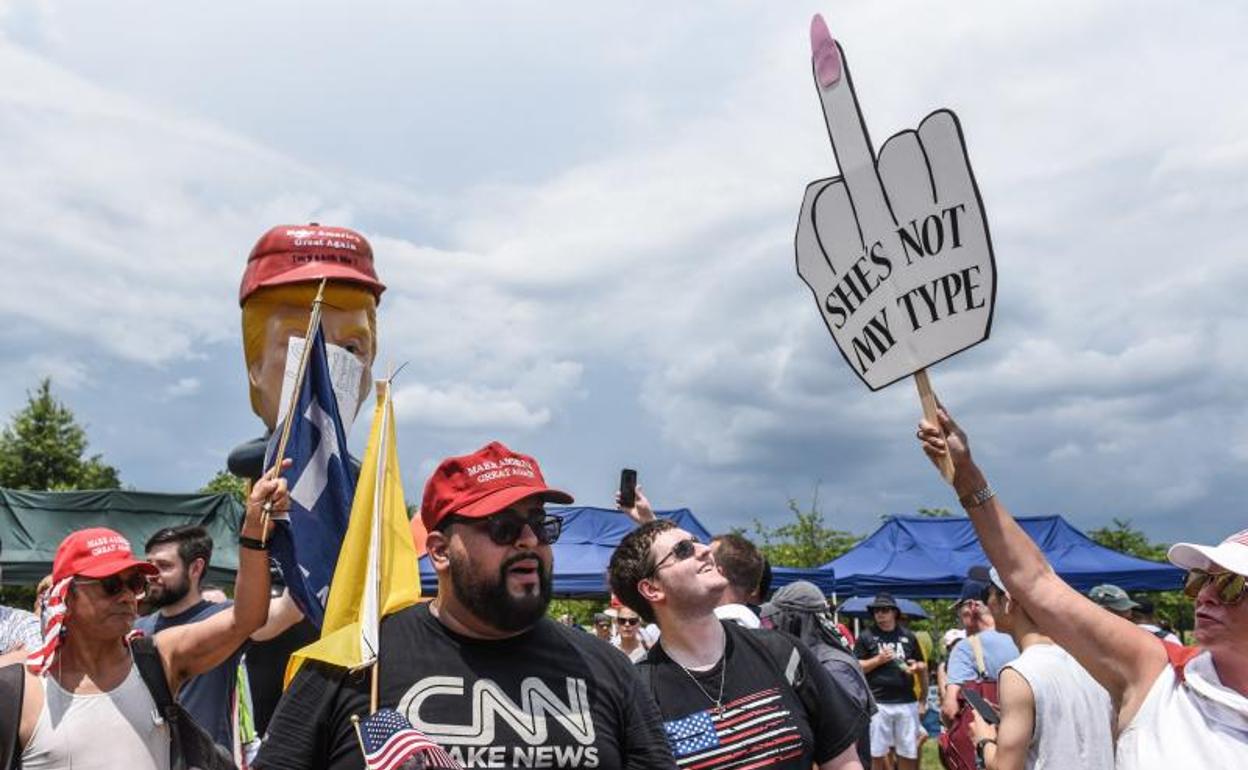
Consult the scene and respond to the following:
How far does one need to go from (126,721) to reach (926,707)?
1251cm

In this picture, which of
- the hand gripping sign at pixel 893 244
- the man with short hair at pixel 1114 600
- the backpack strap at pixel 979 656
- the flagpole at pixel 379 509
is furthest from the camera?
the man with short hair at pixel 1114 600

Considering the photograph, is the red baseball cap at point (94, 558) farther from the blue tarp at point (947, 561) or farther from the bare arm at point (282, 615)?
the blue tarp at point (947, 561)

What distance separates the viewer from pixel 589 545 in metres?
15.6

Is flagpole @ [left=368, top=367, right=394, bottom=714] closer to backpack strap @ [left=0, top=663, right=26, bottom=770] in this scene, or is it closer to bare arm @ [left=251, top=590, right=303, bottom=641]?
bare arm @ [left=251, top=590, right=303, bottom=641]

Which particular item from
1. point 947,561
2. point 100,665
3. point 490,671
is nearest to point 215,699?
point 100,665

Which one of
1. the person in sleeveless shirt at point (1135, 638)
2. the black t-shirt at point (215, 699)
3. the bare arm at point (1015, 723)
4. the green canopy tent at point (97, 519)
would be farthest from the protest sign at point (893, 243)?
the green canopy tent at point (97, 519)

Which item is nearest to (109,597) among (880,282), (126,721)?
(126,721)

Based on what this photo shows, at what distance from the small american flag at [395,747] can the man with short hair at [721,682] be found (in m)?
1.33

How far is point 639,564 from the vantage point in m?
4.52

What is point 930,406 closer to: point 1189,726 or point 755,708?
point 1189,726

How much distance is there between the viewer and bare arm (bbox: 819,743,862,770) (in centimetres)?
417

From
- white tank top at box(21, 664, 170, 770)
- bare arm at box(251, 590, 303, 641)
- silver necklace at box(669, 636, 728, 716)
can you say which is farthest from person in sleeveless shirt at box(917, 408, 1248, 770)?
white tank top at box(21, 664, 170, 770)

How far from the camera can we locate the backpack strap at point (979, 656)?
26.4 ft

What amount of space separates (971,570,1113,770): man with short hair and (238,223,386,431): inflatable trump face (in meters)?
2.80
